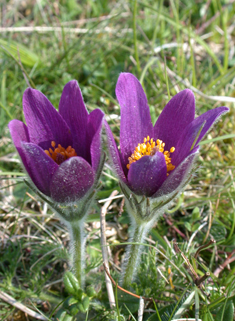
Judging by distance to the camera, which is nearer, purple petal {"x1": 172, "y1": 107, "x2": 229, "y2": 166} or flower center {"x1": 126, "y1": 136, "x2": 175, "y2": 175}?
purple petal {"x1": 172, "y1": 107, "x2": 229, "y2": 166}

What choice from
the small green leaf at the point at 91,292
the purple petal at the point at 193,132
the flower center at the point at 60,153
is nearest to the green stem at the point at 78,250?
the small green leaf at the point at 91,292

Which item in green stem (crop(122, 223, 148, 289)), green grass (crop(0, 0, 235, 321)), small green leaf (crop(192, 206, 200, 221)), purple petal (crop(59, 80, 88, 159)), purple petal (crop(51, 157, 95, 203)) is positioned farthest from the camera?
small green leaf (crop(192, 206, 200, 221))

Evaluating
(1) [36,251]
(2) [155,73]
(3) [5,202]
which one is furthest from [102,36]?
(1) [36,251]

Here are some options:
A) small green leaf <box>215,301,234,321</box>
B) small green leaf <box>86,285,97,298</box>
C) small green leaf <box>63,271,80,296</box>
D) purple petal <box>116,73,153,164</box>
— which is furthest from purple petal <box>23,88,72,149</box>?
small green leaf <box>215,301,234,321</box>

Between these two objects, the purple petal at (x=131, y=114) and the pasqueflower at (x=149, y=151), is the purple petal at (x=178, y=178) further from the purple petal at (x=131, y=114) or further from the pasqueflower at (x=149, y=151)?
the purple petal at (x=131, y=114)

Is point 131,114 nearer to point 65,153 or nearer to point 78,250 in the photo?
point 65,153

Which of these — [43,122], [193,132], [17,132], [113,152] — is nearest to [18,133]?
[17,132]

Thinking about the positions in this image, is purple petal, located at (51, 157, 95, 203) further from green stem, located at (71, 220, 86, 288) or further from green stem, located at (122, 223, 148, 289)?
green stem, located at (122, 223, 148, 289)
